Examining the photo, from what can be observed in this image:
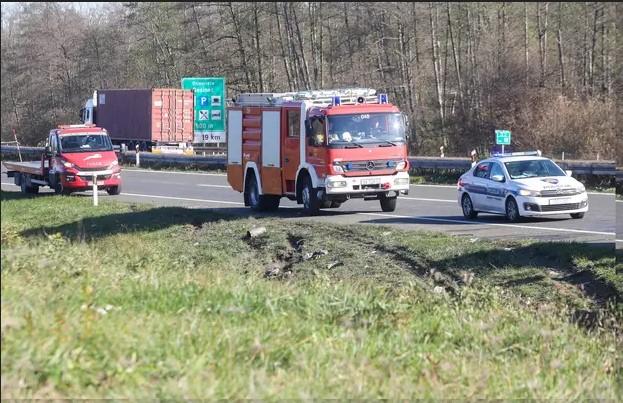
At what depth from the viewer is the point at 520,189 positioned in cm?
2191

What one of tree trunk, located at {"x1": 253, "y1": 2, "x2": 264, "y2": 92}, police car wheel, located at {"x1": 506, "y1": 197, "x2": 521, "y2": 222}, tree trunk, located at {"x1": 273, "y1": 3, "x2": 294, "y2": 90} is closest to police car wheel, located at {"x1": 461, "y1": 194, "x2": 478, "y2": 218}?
police car wheel, located at {"x1": 506, "y1": 197, "x2": 521, "y2": 222}

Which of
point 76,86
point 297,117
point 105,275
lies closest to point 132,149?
point 297,117

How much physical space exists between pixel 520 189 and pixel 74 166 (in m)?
14.4

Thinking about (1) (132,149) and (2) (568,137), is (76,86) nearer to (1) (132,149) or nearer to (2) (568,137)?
(2) (568,137)

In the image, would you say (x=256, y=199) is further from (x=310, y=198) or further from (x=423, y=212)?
(x=423, y=212)

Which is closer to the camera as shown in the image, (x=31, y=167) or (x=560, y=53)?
(x=31, y=167)

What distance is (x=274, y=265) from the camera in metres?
17.5

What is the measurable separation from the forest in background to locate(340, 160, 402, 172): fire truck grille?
4627mm

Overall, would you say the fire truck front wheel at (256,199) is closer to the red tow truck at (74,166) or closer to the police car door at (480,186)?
the police car door at (480,186)

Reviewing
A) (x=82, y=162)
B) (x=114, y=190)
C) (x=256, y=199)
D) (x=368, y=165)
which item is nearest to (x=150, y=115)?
(x=114, y=190)

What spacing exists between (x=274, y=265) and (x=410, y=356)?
10262mm

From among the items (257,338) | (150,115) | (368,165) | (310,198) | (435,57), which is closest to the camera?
(257,338)

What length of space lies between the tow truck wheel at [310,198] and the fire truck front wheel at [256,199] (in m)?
1.83

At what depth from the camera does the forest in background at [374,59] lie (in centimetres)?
1263
